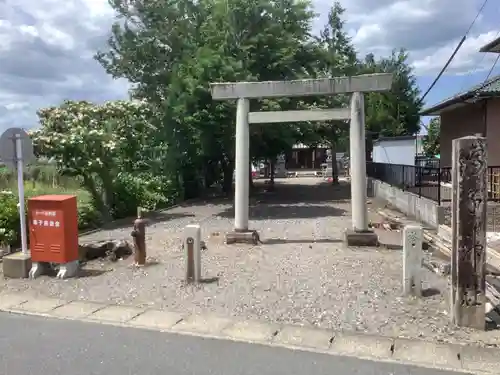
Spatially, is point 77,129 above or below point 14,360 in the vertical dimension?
above

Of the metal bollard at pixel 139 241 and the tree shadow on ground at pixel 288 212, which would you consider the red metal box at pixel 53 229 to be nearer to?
the metal bollard at pixel 139 241

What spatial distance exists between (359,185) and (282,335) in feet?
17.9

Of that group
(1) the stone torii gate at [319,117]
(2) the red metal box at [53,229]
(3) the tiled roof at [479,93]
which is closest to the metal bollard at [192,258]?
(2) the red metal box at [53,229]

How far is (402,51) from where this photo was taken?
43125 mm

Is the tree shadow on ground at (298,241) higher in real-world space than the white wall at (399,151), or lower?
lower

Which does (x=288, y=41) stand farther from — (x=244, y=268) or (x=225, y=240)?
(x=244, y=268)

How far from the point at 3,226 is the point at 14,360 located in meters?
7.15

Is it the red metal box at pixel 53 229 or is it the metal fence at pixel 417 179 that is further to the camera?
the metal fence at pixel 417 179

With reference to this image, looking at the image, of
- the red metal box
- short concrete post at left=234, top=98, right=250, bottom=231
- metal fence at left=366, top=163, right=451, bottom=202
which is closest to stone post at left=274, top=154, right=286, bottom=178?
metal fence at left=366, top=163, right=451, bottom=202

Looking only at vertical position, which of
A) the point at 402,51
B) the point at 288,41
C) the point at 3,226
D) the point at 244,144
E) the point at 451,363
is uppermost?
the point at 402,51

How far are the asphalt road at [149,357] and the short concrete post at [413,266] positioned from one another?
2227 mm

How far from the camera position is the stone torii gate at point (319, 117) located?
33.8 feet

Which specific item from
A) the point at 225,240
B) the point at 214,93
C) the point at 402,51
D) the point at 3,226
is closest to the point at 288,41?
the point at 214,93

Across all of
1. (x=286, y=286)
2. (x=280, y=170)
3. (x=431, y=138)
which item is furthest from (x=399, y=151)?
(x=431, y=138)
